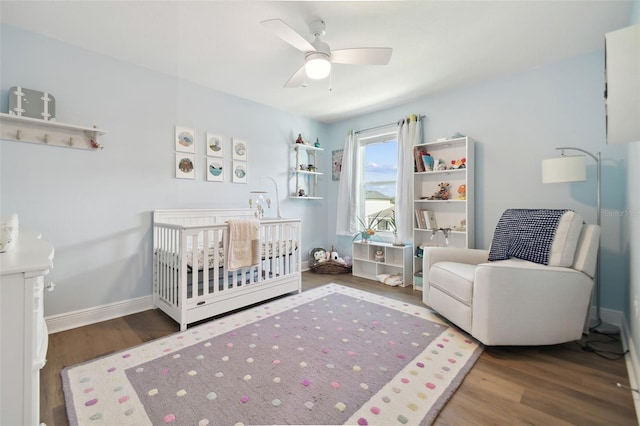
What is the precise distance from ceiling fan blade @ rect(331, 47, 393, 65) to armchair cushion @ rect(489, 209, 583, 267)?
171 centimetres

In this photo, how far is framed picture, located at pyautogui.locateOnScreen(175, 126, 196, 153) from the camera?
2906 mm

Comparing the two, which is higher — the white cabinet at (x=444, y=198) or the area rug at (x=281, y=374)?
the white cabinet at (x=444, y=198)

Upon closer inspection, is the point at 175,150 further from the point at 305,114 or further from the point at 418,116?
the point at 418,116

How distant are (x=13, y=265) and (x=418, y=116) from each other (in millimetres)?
3693

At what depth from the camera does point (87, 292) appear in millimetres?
2381

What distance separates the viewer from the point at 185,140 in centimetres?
296

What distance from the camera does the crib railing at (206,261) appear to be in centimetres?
226

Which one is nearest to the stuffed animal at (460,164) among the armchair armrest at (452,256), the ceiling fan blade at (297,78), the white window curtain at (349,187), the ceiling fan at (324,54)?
the armchair armrest at (452,256)

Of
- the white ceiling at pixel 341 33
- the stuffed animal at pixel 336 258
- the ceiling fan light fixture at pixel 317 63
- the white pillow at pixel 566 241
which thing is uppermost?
the white ceiling at pixel 341 33

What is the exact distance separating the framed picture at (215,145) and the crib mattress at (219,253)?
3.86ft

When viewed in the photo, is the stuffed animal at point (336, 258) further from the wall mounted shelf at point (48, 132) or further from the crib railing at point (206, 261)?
the wall mounted shelf at point (48, 132)

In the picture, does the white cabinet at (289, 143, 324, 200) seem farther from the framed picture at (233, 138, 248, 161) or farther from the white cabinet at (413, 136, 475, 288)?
the white cabinet at (413, 136, 475, 288)

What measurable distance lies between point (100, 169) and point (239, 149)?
1410 mm

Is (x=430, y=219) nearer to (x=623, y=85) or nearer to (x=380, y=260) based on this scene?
(x=380, y=260)
